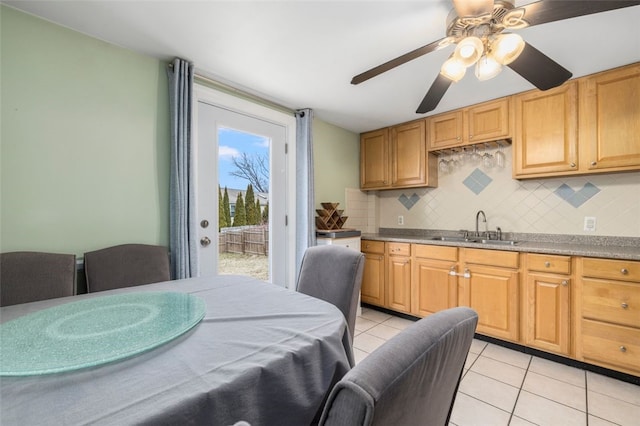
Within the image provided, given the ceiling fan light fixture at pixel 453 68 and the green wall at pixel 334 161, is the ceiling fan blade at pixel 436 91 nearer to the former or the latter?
the ceiling fan light fixture at pixel 453 68

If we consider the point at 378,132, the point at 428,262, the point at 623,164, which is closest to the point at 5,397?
the point at 428,262

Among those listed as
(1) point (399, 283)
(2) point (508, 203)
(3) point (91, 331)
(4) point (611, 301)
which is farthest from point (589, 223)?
(3) point (91, 331)

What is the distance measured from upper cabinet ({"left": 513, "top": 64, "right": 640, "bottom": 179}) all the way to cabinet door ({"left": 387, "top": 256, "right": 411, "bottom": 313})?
4.55 ft

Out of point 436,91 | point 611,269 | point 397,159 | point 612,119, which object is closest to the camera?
point 436,91

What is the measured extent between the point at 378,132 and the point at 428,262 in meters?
1.78

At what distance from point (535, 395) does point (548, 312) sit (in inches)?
27.2

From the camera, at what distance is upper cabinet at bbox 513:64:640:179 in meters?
2.06

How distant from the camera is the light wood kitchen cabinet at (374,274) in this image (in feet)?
10.5

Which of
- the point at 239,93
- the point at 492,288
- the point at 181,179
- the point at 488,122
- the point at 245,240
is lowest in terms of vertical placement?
the point at 492,288

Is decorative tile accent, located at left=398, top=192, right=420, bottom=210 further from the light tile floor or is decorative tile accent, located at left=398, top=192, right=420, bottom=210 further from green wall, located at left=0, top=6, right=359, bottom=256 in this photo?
green wall, located at left=0, top=6, right=359, bottom=256

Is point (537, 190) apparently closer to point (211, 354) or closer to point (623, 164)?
point (623, 164)

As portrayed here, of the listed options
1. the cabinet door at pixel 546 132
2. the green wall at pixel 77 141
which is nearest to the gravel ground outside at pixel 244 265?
the green wall at pixel 77 141

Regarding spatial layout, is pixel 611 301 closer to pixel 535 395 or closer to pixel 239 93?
pixel 535 395

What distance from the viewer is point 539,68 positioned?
1.48 meters
